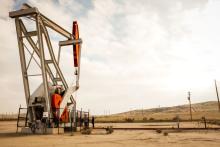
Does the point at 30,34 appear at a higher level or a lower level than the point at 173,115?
higher

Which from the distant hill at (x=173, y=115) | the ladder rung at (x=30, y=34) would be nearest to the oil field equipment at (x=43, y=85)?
the ladder rung at (x=30, y=34)

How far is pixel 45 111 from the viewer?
16.1 m

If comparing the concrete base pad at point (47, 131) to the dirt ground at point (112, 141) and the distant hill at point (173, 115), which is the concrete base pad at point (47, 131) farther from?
the distant hill at point (173, 115)

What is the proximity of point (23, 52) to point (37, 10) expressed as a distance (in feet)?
10.1

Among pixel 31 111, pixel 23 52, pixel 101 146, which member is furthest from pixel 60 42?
pixel 101 146

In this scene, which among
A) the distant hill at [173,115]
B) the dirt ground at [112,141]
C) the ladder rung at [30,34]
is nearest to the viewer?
the dirt ground at [112,141]

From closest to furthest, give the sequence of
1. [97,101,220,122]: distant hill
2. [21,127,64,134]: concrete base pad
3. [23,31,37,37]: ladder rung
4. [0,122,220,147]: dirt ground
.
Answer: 1. [0,122,220,147]: dirt ground
2. [21,127,64,134]: concrete base pad
3. [23,31,37,37]: ladder rung
4. [97,101,220,122]: distant hill

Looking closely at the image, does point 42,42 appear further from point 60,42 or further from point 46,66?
point 60,42

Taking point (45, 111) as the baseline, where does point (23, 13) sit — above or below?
above

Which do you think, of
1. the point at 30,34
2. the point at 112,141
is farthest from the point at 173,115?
the point at 112,141

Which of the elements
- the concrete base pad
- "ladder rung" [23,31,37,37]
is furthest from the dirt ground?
"ladder rung" [23,31,37,37]

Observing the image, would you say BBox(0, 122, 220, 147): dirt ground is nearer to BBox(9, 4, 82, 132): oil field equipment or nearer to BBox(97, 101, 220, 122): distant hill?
BBox(9, 4, 82, 132): oil field equipment

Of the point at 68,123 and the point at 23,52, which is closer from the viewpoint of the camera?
the point at 23,52

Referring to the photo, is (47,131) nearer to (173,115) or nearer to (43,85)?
(43,85)
